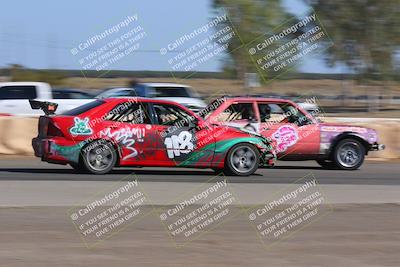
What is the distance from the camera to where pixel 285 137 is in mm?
16125

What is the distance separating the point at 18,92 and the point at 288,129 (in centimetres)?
1183

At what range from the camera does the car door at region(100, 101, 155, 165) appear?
14.0 m

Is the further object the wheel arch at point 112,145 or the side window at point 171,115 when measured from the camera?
the side window at point 171,115

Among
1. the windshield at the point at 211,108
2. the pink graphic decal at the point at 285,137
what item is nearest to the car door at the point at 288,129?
the pink graphic decal at the point at 285,137

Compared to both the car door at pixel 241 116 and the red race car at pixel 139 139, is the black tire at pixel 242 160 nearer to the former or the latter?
the red race car at pixel 139 139

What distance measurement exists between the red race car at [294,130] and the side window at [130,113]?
1.75 meters

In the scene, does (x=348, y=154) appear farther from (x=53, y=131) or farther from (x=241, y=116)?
(x=53, y=131)

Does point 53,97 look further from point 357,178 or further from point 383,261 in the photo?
point 383,261

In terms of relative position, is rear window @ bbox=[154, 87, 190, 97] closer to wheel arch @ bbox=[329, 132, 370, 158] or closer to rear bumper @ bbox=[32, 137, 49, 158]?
wheel arch @ bbox=[329, 132, 370, 158]

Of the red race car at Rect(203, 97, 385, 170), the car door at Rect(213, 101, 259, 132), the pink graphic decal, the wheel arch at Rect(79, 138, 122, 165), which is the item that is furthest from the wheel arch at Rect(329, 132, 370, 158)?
the wheel arch at Rect(79, 138, 122, 165)

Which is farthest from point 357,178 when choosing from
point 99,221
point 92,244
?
point 92,244

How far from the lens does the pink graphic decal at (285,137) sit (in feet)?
52.7

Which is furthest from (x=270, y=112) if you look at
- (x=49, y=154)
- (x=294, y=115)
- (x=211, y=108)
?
(x=49, y=154)

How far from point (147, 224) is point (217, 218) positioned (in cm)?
95
